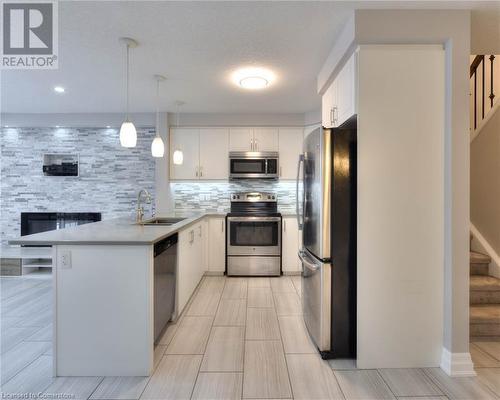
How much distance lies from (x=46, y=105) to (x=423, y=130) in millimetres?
4779

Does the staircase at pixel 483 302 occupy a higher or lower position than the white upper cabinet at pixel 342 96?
lower

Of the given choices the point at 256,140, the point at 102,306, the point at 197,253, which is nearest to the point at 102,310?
the point at 102,306

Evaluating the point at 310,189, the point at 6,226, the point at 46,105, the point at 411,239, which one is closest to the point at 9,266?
the point at 6,226

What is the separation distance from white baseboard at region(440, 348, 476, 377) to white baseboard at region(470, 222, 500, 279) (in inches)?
51.9

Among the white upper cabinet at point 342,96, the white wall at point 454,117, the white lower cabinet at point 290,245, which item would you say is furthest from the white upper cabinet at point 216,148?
the white wall at point 454,117

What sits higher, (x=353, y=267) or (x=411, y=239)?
(x=411, y=239)

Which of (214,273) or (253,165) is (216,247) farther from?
(253,165)

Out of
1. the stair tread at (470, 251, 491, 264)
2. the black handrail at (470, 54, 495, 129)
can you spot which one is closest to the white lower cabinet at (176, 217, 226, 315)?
the stair tread at (470, 251, 491, 264)

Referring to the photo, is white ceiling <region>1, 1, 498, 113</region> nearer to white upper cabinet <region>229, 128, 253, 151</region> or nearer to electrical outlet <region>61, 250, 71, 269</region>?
white upper cabinet <region>229, 128, 253, 151</region>

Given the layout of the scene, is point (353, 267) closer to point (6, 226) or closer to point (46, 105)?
point (46, 105)

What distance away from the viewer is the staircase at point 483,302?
2.38 metres

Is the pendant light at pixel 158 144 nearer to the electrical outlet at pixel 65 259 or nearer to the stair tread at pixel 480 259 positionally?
the electrical outlet at pixel 65 259

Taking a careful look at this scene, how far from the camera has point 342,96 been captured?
2.27 meters

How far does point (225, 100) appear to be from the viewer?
3914 mm
